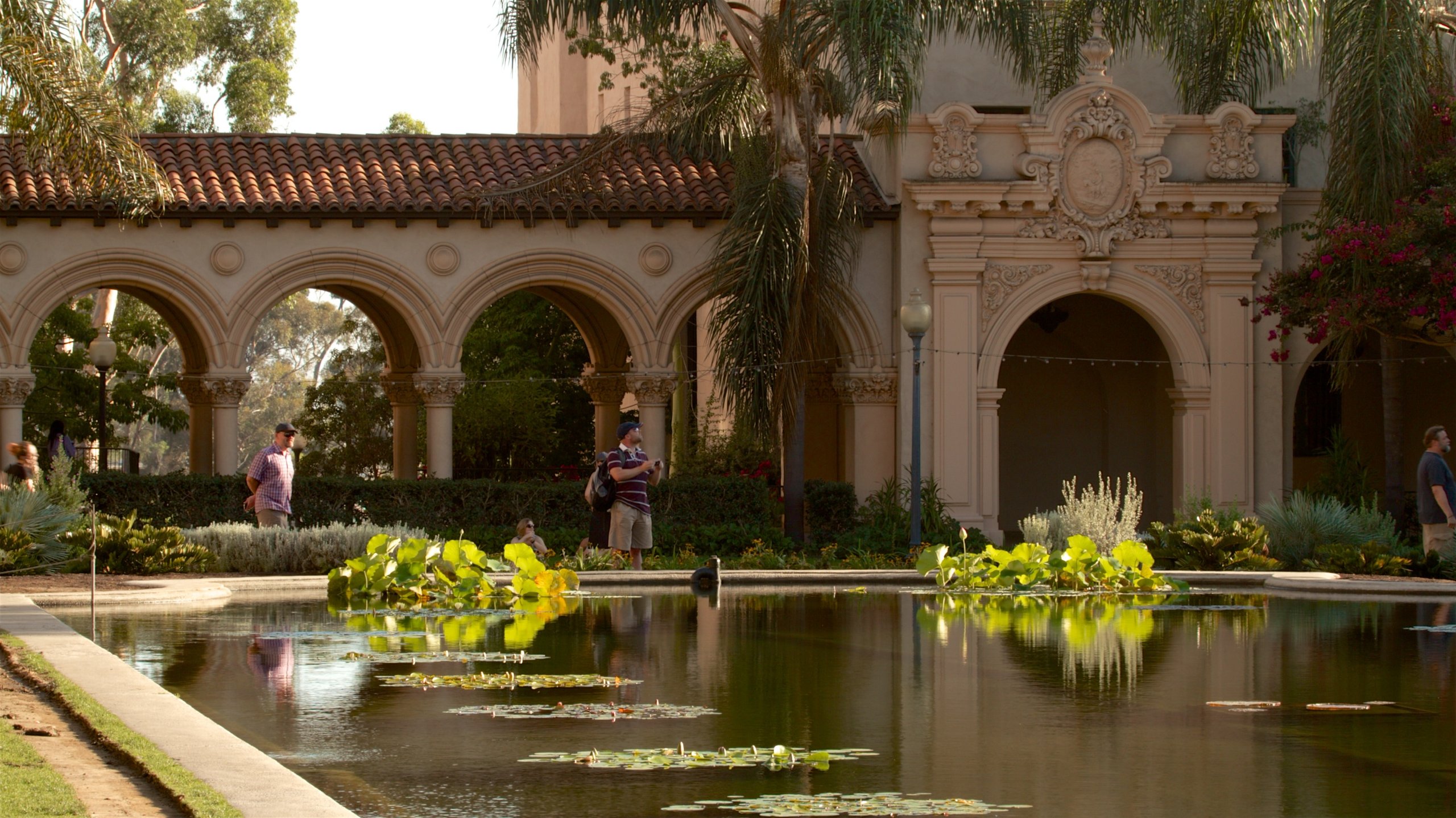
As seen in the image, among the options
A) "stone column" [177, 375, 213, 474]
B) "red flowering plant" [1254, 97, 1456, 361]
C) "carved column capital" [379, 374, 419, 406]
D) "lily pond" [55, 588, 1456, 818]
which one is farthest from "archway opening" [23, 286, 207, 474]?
"red flowering plant" [1254, 97, 1456, 361]

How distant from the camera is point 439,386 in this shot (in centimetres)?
2370

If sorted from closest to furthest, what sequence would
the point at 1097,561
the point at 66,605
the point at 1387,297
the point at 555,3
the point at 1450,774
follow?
the point at 1450,774
the point at 66,605
the point at 1097,561
the point at 1387,297
the point at 555,3

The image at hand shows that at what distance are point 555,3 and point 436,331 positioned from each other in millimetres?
4690

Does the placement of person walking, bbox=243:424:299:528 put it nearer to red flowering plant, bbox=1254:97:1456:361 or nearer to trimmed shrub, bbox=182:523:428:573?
trimmed shrub, bbox=182:523:428:573

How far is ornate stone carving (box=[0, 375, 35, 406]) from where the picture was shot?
22438 millimetres

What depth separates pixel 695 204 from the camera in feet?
77.5

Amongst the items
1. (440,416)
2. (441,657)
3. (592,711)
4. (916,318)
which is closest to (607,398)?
(440,416)

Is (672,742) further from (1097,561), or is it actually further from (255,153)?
(255,153)

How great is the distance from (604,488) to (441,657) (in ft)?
21.2

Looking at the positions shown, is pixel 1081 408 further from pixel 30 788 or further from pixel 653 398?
pixel 30 788

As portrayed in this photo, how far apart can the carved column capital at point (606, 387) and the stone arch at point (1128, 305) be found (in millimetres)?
6412

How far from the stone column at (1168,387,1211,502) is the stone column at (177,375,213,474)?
13.1 m

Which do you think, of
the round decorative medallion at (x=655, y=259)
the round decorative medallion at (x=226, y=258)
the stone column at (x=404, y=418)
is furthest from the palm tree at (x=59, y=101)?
the stone column at (x=404, y=418)

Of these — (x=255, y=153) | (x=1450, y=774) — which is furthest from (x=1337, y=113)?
(x=1450, y=774)
